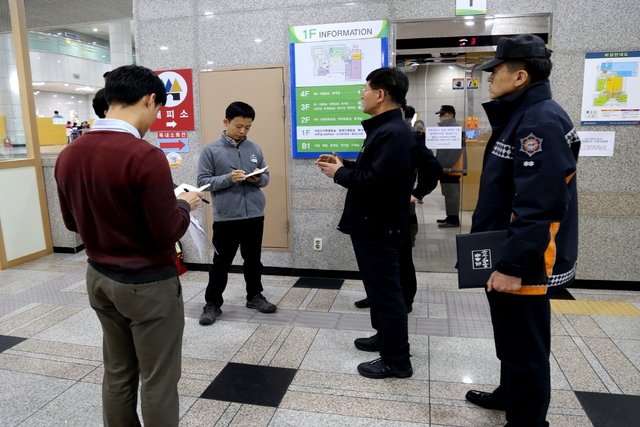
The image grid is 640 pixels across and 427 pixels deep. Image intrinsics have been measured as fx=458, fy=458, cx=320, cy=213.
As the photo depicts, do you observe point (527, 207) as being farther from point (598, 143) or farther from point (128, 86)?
point (598, 143)

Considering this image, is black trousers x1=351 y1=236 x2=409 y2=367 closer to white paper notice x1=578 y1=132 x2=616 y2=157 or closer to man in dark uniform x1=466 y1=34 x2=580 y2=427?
man in dark uniform x1=466 y1=34 x2=580 y2=427

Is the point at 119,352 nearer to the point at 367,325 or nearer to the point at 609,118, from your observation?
the point at 367,325

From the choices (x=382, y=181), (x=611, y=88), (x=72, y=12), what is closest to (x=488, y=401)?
(x=382, y=181)

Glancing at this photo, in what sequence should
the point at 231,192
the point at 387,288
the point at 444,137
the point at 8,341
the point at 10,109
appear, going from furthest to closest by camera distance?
the point at 10,109 → the point at 444,137 → the point at 231,192 → the point at 8,341 → the point at 387,288

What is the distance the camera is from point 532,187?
1.61 meters

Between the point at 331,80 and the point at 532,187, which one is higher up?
the point at 331,80

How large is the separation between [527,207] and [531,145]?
225mm

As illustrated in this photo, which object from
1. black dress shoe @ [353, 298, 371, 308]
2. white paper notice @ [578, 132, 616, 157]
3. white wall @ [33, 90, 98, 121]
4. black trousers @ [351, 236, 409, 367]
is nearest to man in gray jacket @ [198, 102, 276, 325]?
black dress shoe @ [353, 298, 371, 308]

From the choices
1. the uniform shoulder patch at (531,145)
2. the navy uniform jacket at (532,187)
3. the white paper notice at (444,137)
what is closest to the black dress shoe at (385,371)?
the navy uniform jacket at (532,187)

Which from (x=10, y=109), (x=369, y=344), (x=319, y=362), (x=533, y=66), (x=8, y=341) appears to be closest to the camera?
(x=533, y=66)

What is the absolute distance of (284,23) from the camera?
4180 mm

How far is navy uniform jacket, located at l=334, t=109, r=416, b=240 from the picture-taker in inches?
93.6

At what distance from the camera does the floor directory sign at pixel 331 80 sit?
4.04 meters

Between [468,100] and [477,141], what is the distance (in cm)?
39
